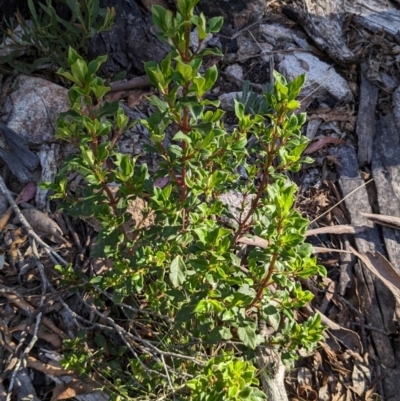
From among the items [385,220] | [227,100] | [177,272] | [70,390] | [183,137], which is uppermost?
[183,137]

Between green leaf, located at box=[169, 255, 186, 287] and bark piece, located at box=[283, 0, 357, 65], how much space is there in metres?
2.19

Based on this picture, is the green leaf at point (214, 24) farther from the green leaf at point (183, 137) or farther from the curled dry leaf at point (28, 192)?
the curled dry leaf at point (28, 192)

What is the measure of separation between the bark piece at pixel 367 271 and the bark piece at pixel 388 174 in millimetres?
71

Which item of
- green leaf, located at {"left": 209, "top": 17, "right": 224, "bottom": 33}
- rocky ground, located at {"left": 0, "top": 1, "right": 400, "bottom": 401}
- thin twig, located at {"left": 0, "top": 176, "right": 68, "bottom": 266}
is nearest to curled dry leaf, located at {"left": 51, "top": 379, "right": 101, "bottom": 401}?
rocky ground, located at {"left": 0, "top": 1, "right": 400, "bottom": 401}

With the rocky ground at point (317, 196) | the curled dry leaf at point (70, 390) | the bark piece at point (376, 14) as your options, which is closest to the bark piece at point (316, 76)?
the rocky ground at point (317, 196)

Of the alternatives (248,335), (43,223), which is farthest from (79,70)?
(43,223)

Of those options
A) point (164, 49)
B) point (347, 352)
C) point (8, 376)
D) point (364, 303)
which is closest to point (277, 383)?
point (347, 352)

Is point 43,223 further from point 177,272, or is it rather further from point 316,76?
point 316,76

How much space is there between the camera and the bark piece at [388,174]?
2965 millimetres

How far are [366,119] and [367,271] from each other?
3.44 ft

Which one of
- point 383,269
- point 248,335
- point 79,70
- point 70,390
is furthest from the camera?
point 383,269

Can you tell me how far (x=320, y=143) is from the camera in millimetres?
3299

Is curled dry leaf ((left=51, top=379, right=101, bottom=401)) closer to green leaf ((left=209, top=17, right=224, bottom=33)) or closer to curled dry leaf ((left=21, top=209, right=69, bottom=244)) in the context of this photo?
curled dry leaf ((left=21, top=209, right=69, bottom=244))

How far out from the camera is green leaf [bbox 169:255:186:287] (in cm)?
194
